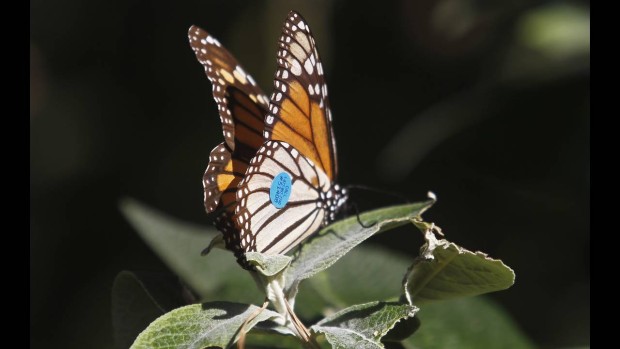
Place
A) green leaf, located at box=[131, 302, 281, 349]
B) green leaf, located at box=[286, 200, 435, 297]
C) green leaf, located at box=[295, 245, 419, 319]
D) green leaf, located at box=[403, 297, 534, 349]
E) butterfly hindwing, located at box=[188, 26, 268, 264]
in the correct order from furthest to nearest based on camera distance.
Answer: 1. green leaf, located at box=[295, 245, 419, 319]
2. green leaf, located at box=[403, 297, 534, 349]
3. butterfly hindwing, located at box=[188, 26, 268, 264]
4. green leaf, located at box=[286, 200, 435, 297]
5. green leaf, located at box=[131, 302, 281, 349]

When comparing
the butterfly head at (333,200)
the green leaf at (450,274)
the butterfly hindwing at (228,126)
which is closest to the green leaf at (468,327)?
the butterfly head at (333,200)

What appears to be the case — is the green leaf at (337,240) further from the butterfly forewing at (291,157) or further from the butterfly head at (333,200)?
the butterfly head at (333,200)

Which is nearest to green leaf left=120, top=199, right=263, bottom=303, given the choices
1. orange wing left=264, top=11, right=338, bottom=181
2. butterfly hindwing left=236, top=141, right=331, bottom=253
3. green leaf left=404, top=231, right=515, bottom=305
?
butterfly hindwing left=236, top=141, right=331, bottom=253

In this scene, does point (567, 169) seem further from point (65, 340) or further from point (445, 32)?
point (65, 340)

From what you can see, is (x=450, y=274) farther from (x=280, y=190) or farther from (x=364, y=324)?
(x=280, y=190)

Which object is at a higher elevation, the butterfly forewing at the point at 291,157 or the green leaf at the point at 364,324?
the butterfly forewing at the point at 291,157

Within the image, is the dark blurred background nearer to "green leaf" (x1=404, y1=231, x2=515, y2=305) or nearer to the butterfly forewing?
the butterfly forewing
